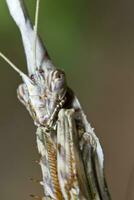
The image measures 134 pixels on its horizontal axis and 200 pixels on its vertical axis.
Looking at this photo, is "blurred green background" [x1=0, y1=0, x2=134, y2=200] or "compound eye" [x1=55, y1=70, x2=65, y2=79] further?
"blurred green background" [x1=0, y1=0, x2=134, y2=200]

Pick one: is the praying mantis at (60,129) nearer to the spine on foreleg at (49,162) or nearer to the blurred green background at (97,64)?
the spine on foreleg at (49,162)

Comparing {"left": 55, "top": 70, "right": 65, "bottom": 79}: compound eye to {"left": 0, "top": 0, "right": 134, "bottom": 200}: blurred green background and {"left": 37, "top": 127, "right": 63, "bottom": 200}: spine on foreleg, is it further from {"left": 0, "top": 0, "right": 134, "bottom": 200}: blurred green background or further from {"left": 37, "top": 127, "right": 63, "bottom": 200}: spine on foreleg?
{"left": 0, "top": 0, "right": 134, "bottom": 200}: blurred green background

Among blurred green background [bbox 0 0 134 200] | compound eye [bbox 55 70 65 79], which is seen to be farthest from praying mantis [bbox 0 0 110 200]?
blurred green background [bbox 0 0 134 200]

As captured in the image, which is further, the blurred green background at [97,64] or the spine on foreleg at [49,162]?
the blurred green background at [97,64]

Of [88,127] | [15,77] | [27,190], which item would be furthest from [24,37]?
[27,190]

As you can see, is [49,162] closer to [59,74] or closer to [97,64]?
→ [59,74]

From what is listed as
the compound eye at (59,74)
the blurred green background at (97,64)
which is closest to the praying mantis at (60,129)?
the compound eye at (59,74)
